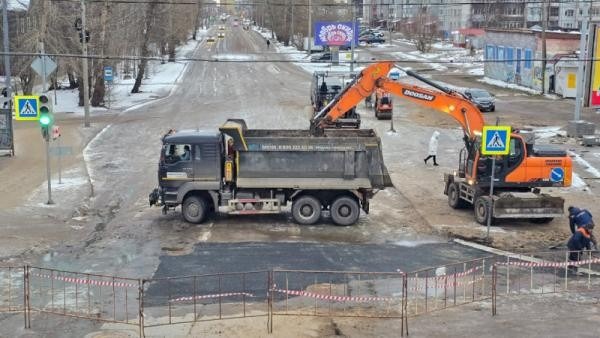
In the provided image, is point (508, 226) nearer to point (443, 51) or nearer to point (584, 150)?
point (584, 150)

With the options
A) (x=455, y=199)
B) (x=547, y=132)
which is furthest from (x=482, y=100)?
(x=455, y=199)

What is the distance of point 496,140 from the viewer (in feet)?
56.9

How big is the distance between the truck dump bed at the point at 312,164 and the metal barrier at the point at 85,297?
5307mm

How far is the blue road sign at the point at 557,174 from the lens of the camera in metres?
19.6

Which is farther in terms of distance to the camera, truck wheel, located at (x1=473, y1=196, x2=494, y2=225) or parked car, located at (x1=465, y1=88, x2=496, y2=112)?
parked car, located at (x1=465, y1=88, x2=496, y2=112)

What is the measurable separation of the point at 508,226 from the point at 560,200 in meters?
1.43

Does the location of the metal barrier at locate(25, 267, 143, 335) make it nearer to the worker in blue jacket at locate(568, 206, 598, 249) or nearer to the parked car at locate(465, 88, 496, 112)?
the worker in blue jacket at locate(568, 206, 598, 249)

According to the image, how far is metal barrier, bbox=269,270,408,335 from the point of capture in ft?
41.0

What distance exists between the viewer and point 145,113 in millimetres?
42688

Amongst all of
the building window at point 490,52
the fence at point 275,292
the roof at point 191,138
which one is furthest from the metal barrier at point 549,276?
the building window at point 490,52

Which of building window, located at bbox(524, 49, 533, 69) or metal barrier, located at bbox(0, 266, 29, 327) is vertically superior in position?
building window, located at bbox(524, 49, 533, 69)

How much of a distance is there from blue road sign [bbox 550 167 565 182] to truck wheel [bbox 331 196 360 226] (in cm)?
520

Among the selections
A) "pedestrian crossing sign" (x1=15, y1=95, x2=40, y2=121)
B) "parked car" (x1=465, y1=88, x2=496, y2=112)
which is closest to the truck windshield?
"pedestrian crossing sign" (x1=15, y1=95, x2=40, y2=121)

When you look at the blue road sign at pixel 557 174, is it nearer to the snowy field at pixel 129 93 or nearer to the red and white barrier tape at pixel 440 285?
the red and white barrier tape at pixel 440 285
